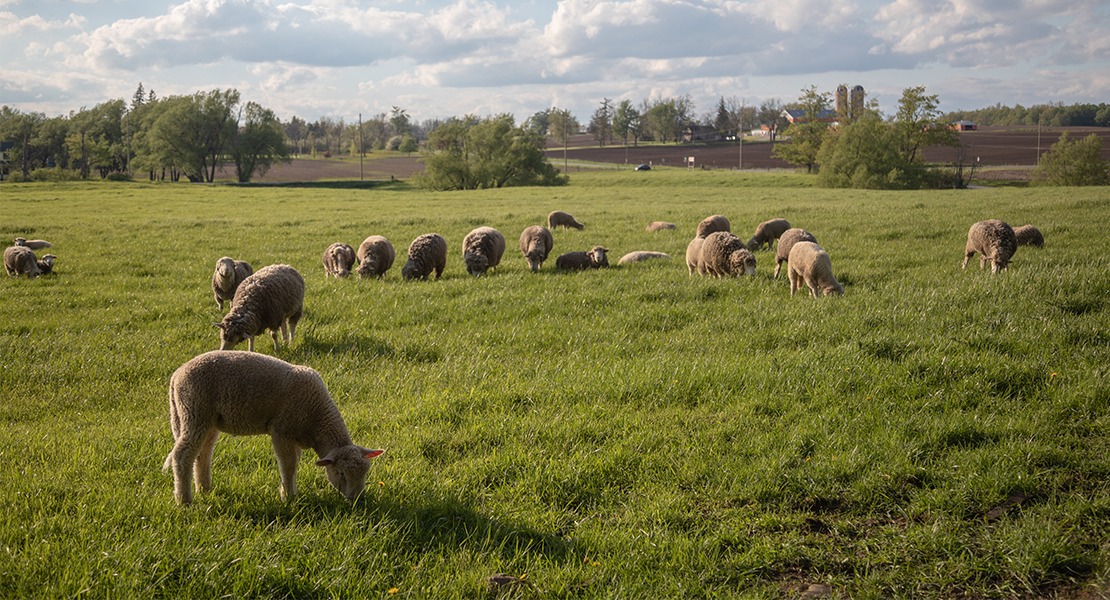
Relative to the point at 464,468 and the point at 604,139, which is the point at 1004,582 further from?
the point at 604,139

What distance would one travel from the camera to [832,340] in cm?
770

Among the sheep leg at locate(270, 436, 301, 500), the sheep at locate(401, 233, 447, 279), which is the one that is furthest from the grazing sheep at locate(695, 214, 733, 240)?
the sheep leg at locate(270, 436, 301, 500)

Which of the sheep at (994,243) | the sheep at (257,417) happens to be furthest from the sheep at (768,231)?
the sheep at (257,417)

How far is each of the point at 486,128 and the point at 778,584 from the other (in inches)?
2753

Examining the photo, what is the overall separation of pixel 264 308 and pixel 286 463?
4.37 m

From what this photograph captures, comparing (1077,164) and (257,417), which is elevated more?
(1077,164)

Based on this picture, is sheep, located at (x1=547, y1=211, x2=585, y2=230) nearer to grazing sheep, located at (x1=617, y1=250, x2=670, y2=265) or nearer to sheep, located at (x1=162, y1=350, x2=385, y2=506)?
grazing sheep, located at (x1=617, y1=250, x2=670, y2=265)

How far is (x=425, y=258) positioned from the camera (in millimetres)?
14367

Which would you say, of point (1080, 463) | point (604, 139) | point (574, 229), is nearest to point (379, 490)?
point (1080, 463)

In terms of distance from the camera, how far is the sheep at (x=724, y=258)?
41.1 feet

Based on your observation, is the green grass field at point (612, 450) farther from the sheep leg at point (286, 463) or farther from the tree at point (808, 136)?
the tree at point (808, 136)

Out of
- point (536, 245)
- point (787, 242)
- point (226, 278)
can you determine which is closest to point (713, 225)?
point (787, 242)

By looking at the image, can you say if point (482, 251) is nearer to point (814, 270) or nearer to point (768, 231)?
point (814, 270)

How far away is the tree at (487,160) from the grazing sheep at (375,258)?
55.0 m
